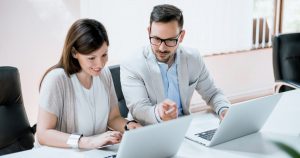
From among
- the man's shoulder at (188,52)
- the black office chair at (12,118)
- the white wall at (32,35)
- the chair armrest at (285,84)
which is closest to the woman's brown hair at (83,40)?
the black office chair at (12,118)

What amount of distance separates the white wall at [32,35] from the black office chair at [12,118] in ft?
3.60

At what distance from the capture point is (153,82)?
2.02 m

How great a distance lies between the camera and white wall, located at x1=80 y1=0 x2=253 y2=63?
126 inches

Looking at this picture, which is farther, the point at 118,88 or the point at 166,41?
the point at 118,88

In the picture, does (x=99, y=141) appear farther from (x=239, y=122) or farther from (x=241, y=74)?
(x=241, y=74)

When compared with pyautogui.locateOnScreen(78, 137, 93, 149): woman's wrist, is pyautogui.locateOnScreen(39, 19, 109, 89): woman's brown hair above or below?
above

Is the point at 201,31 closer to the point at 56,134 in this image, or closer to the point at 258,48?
the point at 258,48

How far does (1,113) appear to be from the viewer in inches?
71.5

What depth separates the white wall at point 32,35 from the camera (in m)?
2.83

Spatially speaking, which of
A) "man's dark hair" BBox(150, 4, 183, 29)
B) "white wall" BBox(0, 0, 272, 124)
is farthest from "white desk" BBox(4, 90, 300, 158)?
"white wall" BBox(0, 0, 272, 124)

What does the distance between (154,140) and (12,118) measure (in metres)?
0.86

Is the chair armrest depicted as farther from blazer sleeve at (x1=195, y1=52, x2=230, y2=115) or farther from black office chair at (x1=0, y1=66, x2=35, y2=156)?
black office chair at (x1=0, y1=66, x2=35, y2=156)

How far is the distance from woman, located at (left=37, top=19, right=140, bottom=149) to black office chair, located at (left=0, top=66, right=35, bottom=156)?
19cm

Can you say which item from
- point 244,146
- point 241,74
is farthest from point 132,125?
point 241,74
